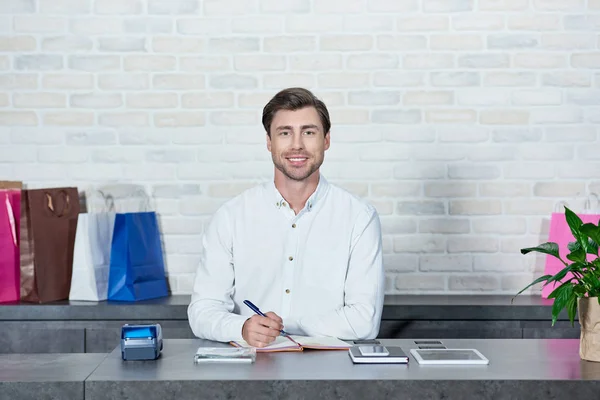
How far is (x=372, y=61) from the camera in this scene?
11.0 feet

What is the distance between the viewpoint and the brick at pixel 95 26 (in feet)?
11.1

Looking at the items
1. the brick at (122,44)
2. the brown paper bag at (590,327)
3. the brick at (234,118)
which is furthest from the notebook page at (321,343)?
the brick at (122,44)

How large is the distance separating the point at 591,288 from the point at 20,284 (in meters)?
2.11

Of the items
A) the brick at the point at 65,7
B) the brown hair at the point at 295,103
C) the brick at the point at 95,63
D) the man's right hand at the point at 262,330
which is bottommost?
the man's right hand at the point at 262,330

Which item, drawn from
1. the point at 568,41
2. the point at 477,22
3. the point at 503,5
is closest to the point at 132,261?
the point at 477,22

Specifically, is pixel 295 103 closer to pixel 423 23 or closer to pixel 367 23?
pixel 367 23

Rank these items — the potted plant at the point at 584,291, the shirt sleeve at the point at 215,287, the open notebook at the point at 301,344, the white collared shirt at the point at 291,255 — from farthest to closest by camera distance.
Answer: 1. the white collared shirt at the point at 291,255
2. the shirt sleeve at the point at 215,287
3. the open notebook at the point at 301,344
4. the potted plant at the point at 584,291

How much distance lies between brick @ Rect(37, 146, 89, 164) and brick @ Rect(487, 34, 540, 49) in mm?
1763

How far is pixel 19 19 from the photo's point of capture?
3371 millimetres

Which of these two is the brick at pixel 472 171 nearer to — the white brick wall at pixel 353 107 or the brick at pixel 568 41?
the white brick wall at pixel 353 107

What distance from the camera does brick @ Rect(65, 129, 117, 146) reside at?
3389 mm

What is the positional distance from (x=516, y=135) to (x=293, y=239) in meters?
1.22

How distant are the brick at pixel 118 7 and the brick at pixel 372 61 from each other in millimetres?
903

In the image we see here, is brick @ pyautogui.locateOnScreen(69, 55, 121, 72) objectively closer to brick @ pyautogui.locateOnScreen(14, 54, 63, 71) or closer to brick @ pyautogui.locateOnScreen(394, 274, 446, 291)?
brick @ pyautogui.locateOnScreen(14, 54, 63, 71)
